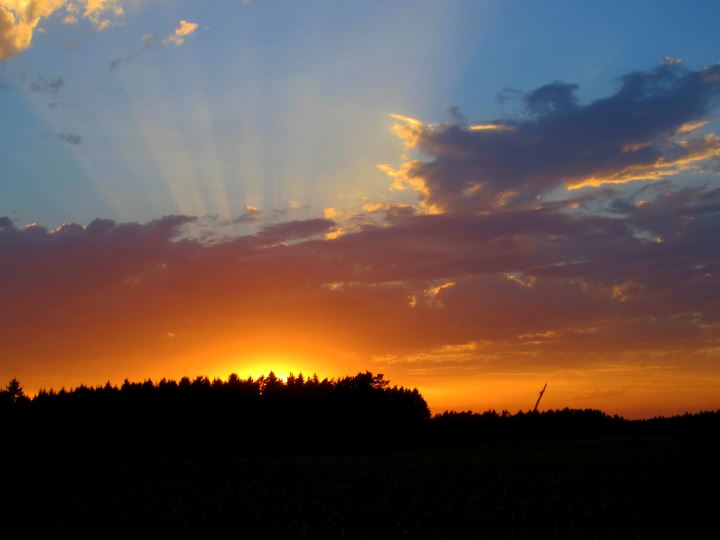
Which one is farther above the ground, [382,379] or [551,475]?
[382,379]

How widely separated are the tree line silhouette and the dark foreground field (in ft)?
177

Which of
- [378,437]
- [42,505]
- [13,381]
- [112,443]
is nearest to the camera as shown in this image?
[42,505]

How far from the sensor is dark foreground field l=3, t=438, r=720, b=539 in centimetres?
2905

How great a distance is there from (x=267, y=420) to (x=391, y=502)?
8088cm

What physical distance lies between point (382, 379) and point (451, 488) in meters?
87.1

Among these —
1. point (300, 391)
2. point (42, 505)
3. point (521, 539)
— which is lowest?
point (521, 539)

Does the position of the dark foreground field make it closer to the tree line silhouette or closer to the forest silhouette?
the forest silhouette

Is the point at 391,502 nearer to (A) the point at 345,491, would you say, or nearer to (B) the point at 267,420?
(A) the point at 345,491

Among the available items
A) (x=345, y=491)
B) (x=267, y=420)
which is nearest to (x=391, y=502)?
(x=345, y=491)

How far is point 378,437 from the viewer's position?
114 m

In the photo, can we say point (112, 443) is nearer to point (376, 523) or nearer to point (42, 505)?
point (42, 505)

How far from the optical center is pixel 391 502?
3531 centimetres

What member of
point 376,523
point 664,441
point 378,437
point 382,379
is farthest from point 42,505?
point 382,379

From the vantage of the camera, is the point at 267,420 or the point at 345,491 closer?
the point at 345,491
